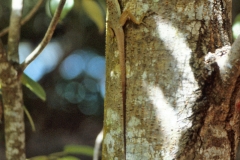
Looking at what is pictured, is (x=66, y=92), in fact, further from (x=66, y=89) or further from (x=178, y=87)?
(x=178, y=87)

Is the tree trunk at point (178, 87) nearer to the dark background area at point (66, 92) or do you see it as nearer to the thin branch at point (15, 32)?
the thin branch at point (15, 32)

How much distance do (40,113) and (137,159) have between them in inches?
139

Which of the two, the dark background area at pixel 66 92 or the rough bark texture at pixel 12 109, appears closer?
the rough bark texture at pixel 12 109

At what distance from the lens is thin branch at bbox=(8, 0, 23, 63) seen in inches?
43.8

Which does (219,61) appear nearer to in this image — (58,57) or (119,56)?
(119,56)

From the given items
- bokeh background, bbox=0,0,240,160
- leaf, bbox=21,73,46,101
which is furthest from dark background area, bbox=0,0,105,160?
leaf, bbox=21,73,46,101

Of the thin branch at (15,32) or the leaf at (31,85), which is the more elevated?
the thin branch at (15,32)

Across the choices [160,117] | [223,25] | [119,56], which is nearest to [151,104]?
[160,117]

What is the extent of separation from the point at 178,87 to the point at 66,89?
140 inches

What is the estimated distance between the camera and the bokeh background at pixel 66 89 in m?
3.88

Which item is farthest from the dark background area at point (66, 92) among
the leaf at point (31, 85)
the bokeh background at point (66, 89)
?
the leaf at point (31, 85)

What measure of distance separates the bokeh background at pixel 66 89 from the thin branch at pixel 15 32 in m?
2.58

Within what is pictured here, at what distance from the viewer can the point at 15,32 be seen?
1.16m

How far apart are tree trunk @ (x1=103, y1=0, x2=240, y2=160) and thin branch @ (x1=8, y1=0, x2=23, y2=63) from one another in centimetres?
42
